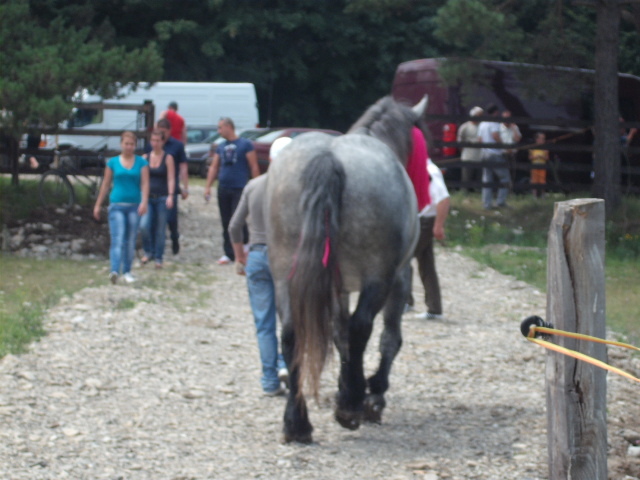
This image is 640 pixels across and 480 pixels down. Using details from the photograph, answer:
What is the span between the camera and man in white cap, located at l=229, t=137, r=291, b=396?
6.71 meters

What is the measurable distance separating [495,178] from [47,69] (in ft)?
32.7

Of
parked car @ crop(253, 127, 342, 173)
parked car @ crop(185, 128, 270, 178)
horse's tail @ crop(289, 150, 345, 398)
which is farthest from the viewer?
parked car @ crop(185, 128, 270, 178)

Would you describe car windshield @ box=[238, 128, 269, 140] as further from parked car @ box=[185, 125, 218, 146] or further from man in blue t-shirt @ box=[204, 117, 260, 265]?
man in blue t-shirt @ box=[204, 117, 260, 265]

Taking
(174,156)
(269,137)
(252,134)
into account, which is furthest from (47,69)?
(252,134)

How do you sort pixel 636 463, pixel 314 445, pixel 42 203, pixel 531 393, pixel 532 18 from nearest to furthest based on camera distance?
pixel 636 463 < pixel 314 445 < pixel 531 393 < pixel 42 203 < pixel 532 18

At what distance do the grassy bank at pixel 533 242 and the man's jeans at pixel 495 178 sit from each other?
23cm

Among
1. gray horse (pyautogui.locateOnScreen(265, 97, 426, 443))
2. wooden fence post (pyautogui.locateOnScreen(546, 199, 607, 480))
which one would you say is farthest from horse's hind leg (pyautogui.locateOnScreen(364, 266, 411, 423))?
wooden fence post (pyautogui.locateOnScreen(546, 199, 607, 480))

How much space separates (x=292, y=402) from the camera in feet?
19.0

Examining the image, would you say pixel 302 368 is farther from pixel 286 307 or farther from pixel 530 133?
pixel 530 133

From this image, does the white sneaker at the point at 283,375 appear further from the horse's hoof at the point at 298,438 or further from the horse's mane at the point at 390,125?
the horse's mane at the point at 390,125

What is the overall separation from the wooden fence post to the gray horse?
6.74 ft

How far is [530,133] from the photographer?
2184 centimetres

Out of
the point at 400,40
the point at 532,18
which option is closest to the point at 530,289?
the point at 532,18

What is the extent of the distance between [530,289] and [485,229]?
4928mm
